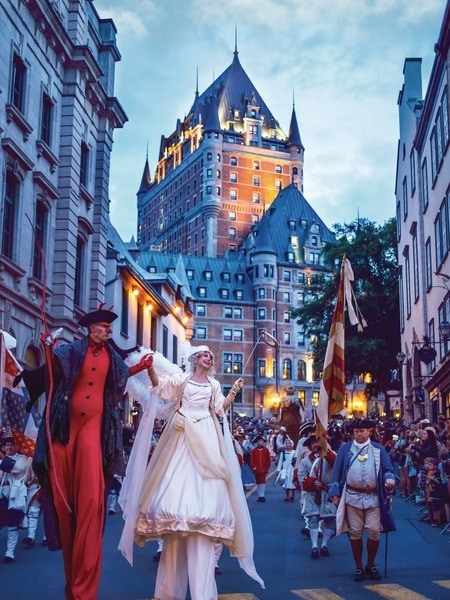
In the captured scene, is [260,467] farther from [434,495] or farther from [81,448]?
[81,448]

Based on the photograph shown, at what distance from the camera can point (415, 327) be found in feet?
118

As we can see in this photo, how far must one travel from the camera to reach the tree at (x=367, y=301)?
163 feet

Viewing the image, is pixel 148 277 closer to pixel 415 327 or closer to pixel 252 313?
pixel 415 327

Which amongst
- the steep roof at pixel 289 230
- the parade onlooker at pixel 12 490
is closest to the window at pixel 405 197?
the parade onlooker at pixel 12 490

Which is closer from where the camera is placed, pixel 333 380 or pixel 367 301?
pixel 333 380

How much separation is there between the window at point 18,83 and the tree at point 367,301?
3083 centimetres

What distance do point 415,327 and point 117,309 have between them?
536 inches

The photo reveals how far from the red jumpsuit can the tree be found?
42.9 metres

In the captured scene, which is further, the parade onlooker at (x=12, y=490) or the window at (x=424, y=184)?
the window at (x=424, y=184)

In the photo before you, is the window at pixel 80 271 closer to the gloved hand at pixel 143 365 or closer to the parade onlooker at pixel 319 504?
the parade onlooker at pixel 319 504

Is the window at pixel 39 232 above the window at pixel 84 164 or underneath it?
underneath

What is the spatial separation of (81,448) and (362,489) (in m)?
4.49

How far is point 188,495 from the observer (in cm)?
735

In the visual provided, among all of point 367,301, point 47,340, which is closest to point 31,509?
point 47,340
